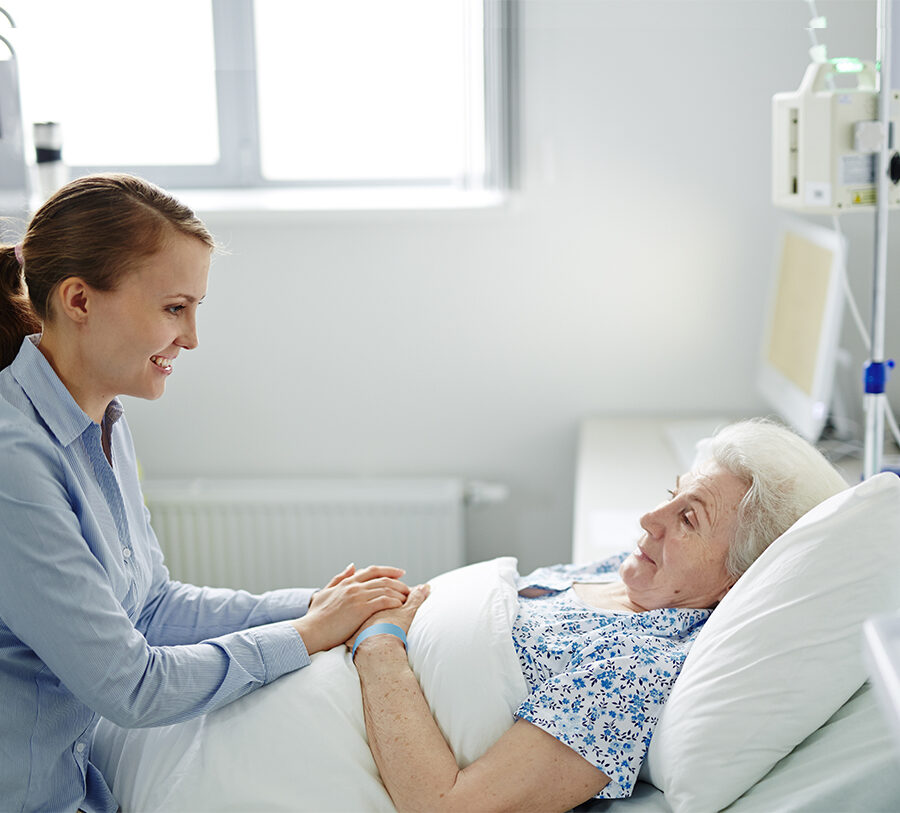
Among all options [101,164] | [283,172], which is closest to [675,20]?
[283,172]

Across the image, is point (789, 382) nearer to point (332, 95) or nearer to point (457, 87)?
point (457, 87)

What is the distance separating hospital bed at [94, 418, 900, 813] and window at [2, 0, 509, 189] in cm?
158

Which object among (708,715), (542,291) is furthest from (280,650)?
(542,291)

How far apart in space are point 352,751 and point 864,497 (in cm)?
66

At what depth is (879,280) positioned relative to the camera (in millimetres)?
1586

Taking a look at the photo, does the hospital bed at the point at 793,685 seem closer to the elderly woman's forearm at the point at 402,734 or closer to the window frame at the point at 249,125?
the elderly woman's forearm at the point at 402,734

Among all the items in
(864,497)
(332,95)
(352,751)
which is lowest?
(352,751)

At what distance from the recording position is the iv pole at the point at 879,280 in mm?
1567

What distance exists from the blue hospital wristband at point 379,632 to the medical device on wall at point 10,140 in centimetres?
148

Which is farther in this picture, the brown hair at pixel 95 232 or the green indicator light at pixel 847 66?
the green indicator light at pixel 847 66

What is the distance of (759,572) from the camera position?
1.21m

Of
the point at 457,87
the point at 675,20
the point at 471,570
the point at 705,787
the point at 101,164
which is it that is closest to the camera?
the point at 705,787

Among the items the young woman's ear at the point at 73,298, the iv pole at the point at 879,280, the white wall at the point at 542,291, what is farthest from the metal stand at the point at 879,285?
the young woman's ear at the point at 73,298

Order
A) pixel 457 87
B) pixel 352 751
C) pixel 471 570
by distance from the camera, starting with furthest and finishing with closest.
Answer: pixel 457 87
pixel 471 570
pixel 352 751
